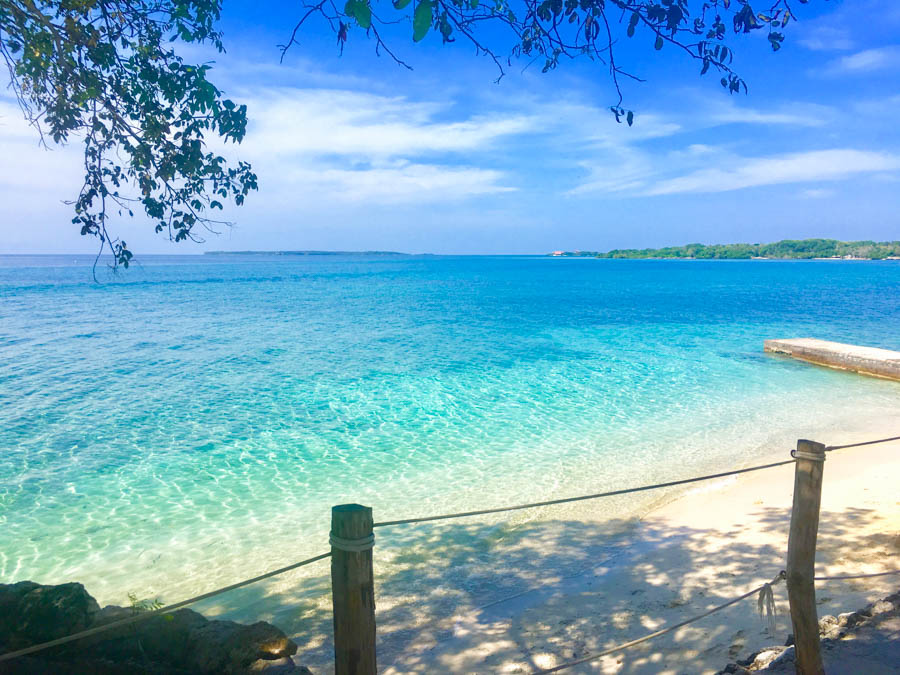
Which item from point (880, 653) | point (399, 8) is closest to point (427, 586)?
point (880, 653)

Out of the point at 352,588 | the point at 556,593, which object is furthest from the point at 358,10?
the point at 556,593

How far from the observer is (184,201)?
5801 millimetres

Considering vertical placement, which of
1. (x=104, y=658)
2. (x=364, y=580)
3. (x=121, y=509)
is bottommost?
(x=121, y=509)

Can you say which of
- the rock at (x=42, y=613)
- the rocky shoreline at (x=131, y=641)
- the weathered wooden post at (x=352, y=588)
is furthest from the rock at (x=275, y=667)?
the weathered wooden post at (x=352, y=588)

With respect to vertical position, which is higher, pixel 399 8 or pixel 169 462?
pixel 399 8

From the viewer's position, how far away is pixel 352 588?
2.64 m

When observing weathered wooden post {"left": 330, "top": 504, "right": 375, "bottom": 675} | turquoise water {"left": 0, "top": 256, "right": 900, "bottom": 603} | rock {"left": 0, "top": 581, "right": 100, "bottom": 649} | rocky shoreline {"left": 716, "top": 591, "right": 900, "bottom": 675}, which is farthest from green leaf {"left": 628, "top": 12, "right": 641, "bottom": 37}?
turquoise water {"left": 0, "top": 256, "right": 900, "bottom": 603}

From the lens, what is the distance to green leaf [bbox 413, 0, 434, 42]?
2246 millimetres

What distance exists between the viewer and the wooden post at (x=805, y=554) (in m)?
3.55

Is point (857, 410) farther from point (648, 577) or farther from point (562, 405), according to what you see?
point (648, 577)

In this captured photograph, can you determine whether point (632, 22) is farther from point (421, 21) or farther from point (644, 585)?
point (644, 585)

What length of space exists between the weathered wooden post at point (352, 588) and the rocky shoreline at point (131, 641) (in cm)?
186

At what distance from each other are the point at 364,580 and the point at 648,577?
525 cm

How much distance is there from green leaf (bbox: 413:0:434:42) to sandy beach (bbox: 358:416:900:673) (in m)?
5.02
